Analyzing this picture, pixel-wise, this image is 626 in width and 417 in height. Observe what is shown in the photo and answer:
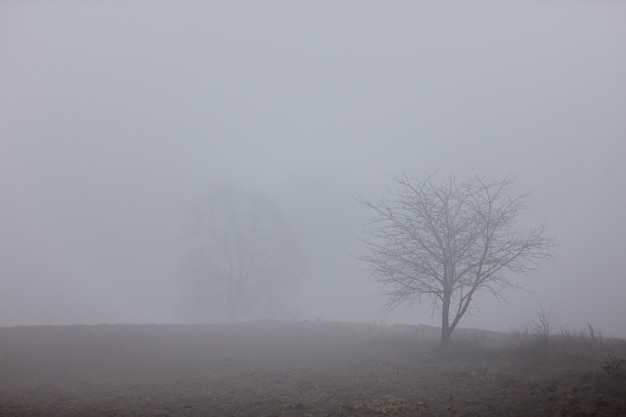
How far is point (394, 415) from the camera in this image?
8.19 m

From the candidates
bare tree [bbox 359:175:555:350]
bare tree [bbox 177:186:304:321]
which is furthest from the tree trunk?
bare tree [bbox 177:186:304:321]

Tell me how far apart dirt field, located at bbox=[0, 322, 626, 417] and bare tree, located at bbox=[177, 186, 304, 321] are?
15936mm

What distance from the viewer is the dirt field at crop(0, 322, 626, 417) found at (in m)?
8.84

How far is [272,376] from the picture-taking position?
13656 millimetres

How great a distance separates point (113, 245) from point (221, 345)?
261ft

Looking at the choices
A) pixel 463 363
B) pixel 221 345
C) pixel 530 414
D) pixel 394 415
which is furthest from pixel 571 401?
pixel 221 345

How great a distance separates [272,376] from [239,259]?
26.7m

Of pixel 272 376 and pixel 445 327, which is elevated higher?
pixel 445 327

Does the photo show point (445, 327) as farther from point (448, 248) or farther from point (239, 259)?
point (239, 259)

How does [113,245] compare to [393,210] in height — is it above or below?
above

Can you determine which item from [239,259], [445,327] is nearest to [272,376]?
[445,327]

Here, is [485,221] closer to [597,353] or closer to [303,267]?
[597,353]

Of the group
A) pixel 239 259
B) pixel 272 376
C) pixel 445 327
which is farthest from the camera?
pixel 239 259

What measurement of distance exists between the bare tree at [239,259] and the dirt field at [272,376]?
15936mm
